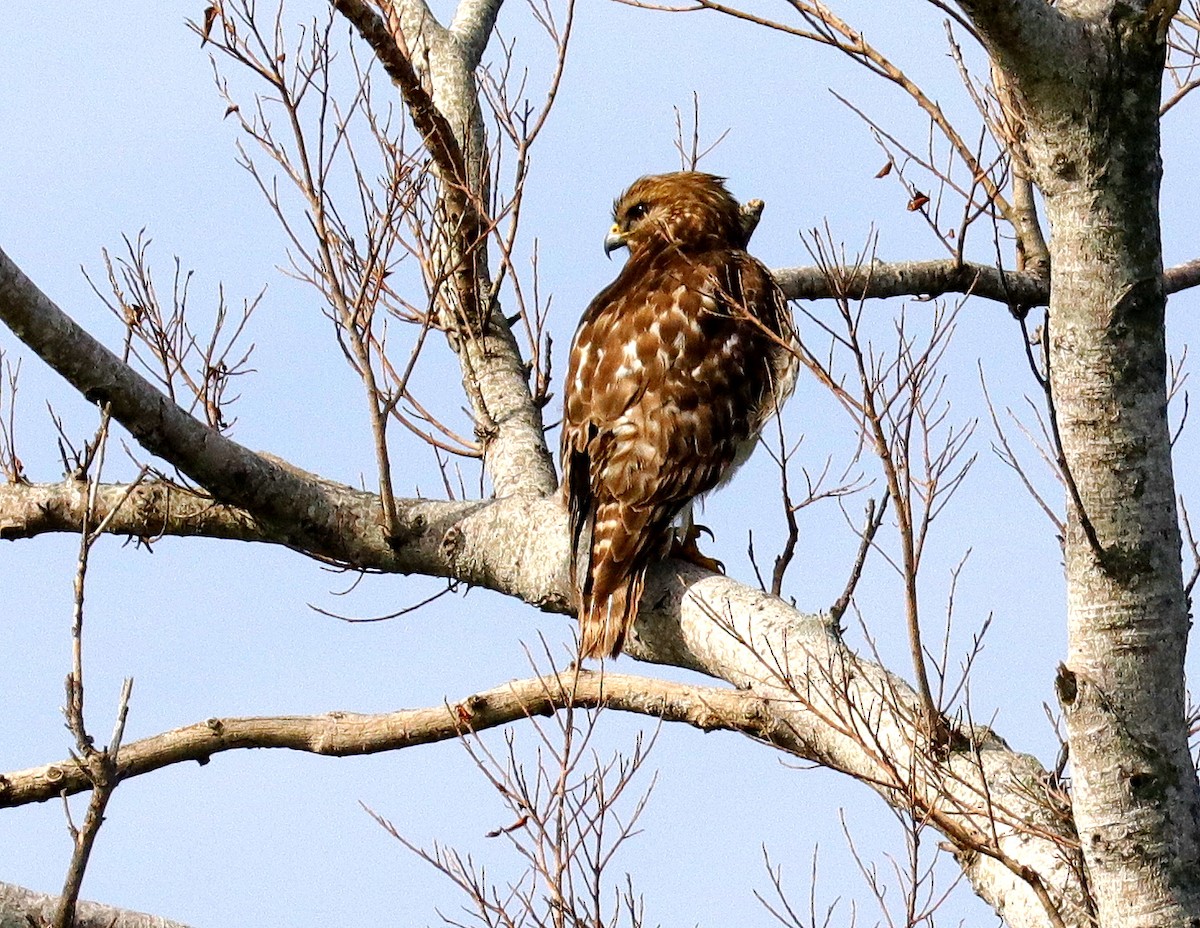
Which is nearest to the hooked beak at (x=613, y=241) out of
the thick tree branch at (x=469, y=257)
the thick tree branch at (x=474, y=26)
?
the thick tree branch at (x=469, y=257)

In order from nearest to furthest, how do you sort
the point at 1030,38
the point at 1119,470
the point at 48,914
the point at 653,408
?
the point at 1030,38, the point at 1119,470, the point at 48,914, the point at 653,408

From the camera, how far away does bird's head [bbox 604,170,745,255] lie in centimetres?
645

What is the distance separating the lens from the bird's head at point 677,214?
6453 millimetres

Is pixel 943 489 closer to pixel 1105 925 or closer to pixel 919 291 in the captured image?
pixel 1105 925

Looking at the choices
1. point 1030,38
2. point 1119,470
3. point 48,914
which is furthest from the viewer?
point 48,914

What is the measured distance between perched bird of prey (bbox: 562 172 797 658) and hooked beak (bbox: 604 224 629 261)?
2.12ft

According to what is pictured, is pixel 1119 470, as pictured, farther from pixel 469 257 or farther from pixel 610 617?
pixel 469 257

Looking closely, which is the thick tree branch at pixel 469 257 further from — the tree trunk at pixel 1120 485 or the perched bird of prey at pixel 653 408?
the tree trunk at pixel 1120 485

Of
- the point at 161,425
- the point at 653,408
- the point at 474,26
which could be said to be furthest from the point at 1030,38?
the point at 474,26

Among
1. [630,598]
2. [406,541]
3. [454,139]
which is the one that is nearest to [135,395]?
[406,541]

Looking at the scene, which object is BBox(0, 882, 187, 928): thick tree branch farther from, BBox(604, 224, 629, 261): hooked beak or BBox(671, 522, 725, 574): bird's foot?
BBox(604, 224, 629, 261): hooked beak

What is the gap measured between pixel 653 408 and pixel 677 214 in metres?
1.52

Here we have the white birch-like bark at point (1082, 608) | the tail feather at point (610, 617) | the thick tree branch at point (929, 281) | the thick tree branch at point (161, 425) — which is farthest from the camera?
the thick tree branch at point (929, 281)

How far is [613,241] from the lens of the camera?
6.72 meters
